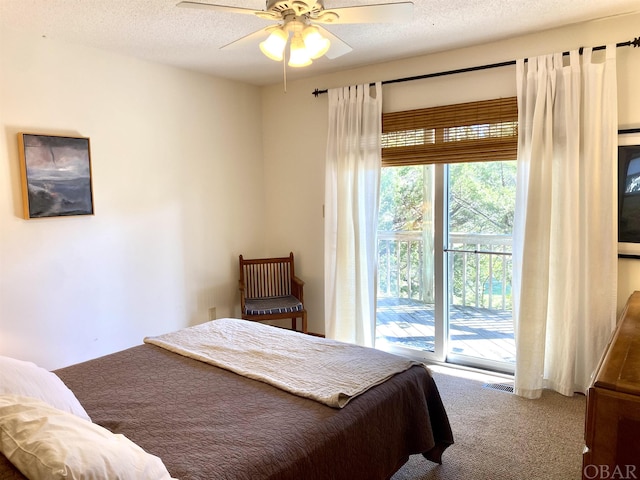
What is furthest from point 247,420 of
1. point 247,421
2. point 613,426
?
point 613,426

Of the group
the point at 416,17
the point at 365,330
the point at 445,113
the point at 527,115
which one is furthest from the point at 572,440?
the point at 416,17

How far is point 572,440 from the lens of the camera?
2494 mm

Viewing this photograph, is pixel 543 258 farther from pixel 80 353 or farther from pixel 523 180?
pixel 80 353

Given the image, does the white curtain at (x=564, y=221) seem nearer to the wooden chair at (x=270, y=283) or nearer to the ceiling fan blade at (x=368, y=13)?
the ceiling fan blade at (x=368, y=13)

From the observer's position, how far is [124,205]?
339 cm

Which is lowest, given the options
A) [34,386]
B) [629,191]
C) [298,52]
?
[34,386]

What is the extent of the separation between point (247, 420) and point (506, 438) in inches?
64.5

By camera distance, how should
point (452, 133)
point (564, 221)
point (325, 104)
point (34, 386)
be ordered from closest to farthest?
1. point (34, 386)
2. point (564, 221)
3. point (452, 133)
4. point (325, 104)

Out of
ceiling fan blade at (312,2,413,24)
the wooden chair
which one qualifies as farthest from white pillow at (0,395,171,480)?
the wooden chair

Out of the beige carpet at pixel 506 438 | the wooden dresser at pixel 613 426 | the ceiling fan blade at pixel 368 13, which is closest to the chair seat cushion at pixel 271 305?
the beige carpet at pixel 506 438

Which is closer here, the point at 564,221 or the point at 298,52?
the point at 298,52

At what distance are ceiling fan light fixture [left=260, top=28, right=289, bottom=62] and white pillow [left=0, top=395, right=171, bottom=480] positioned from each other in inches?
65.0

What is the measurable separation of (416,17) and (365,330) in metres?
2.38

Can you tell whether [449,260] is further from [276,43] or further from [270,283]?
[276,43]
